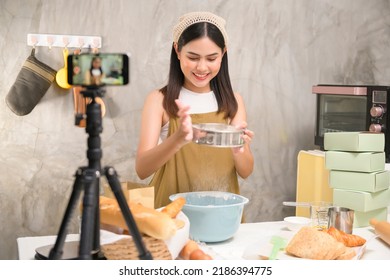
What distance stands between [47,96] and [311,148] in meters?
0.90

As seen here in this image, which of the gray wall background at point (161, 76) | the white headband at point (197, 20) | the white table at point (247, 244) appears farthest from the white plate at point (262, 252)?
the gray wall background at point (161, 76)

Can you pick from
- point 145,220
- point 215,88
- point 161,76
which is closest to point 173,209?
point 145,220

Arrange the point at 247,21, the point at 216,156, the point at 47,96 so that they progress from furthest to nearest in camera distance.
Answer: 1. the point at 247,21
2. the point at 47,96
3. the point at 216,156

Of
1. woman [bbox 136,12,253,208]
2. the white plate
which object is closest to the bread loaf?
the white plate

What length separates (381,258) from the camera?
0.94m

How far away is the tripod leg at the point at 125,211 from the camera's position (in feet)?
2.11

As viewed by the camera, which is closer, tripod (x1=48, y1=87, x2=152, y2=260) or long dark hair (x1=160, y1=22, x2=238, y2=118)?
tripod (x1=48, y1=87, x2=152, y2=260)

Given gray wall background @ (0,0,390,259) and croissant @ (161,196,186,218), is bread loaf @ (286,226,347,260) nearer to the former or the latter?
croissant @ (161,196,186,218)

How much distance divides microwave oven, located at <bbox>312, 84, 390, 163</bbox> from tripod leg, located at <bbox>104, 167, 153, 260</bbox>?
3.45 ft

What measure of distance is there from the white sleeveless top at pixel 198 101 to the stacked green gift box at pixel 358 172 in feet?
0.85

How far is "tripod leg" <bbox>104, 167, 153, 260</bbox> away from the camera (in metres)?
0.64

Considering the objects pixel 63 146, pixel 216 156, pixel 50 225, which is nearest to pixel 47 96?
pixel 63 146

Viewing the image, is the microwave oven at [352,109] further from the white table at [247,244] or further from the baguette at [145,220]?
the baguette at [145,220]
